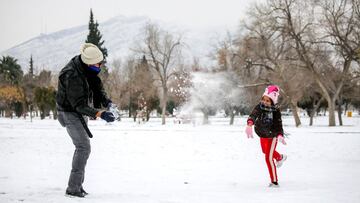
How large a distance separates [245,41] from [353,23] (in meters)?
9.33

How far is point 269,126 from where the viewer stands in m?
7.25

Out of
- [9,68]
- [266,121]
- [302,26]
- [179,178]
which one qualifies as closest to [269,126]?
[266,121]

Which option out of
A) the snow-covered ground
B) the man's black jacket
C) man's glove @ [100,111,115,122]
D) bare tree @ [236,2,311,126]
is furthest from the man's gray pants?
bare tree @ [236,2,311,126]

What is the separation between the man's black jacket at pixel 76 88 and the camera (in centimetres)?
561

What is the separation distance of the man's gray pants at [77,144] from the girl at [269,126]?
9.37 feet

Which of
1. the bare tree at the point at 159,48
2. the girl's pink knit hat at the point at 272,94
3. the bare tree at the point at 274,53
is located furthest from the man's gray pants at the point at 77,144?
the bare tree at the point at 159,48

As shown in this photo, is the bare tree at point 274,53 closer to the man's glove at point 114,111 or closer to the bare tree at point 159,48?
the bare tree at point 159,48

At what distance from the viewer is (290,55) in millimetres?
41312

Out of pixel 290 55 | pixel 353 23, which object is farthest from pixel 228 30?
pixel 353 23

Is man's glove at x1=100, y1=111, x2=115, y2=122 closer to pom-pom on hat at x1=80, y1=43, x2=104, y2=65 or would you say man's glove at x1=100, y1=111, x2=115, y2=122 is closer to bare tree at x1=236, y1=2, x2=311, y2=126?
pom-pom on hat at x1=80, y1=43, x2=104, y2=65

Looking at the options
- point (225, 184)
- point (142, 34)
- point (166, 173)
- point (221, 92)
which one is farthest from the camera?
point (142, 34)

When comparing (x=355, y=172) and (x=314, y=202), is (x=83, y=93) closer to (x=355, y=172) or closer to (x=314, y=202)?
(x=314, y=202)

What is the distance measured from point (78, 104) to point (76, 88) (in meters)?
0.21

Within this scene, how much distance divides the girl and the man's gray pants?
2855 millimetres
